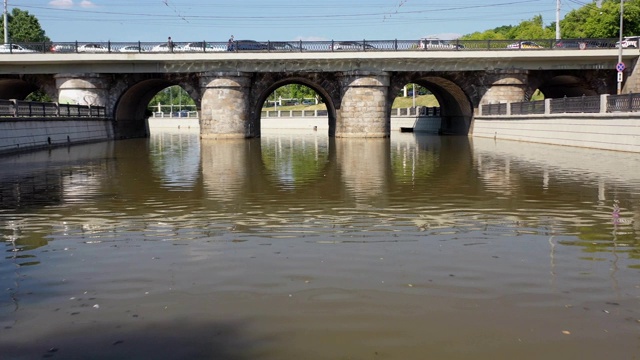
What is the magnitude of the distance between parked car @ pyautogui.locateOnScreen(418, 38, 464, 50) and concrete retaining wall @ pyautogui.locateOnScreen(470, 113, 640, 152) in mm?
5260

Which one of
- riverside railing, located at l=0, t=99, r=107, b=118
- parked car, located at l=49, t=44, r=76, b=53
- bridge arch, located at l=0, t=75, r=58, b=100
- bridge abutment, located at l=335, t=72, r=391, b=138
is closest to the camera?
riverside railing, located at l=0, t=99, r=107, b=118

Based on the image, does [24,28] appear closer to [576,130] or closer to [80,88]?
[80,88]

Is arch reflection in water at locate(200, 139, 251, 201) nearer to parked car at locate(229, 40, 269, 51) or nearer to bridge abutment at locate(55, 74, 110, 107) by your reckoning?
parked car at locate(229, 40, 269, 51)

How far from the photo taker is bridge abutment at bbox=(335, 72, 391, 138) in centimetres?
4038

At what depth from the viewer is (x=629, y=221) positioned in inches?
371

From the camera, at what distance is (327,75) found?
1667 inches

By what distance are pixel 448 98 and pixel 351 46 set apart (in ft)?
39.5


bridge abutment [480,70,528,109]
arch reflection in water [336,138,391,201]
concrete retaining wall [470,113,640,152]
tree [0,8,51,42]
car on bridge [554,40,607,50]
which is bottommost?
arch reflection in water [336,138,391,201]

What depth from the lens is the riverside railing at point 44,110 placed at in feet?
87.9

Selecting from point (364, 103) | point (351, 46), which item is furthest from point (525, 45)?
point (351, 46)

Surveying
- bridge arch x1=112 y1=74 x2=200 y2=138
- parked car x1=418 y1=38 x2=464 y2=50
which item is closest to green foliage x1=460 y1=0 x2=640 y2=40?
parked car x1=418 y1=38 x2=464 y2=50

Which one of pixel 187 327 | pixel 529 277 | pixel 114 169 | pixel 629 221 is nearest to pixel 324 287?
pixel 187 327

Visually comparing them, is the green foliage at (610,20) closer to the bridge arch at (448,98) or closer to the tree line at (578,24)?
the tree line at (578,24)

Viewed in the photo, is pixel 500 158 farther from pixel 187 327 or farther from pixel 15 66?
pixel 15 66
